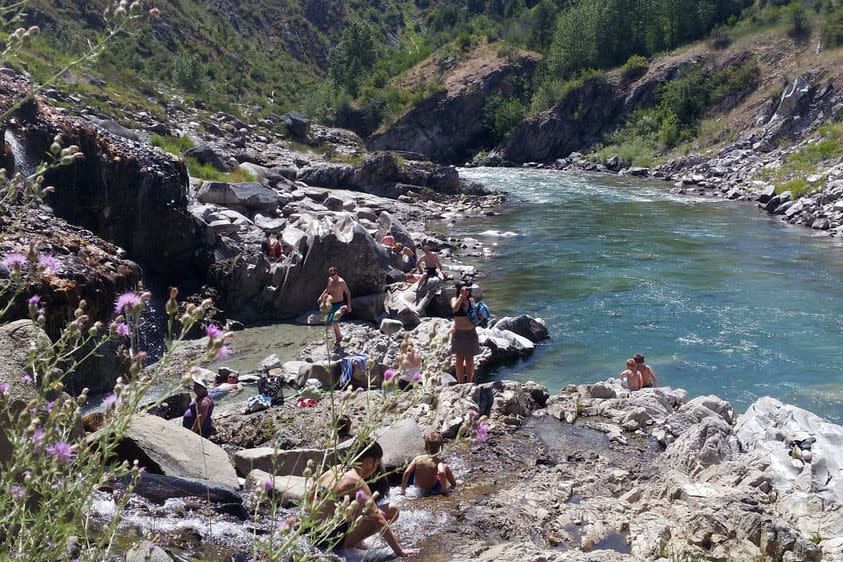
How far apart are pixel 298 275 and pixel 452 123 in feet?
170

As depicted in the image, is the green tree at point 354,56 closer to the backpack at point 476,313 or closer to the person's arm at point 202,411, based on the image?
the backpack at point 476,313

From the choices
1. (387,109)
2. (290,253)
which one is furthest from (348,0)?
(290,253)

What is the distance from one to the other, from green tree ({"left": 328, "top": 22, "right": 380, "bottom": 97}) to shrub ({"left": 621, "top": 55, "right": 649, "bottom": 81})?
25.4m

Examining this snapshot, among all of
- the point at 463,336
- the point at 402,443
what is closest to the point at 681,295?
the point at 463,336

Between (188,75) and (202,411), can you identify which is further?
(188,75)

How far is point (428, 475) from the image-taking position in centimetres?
823

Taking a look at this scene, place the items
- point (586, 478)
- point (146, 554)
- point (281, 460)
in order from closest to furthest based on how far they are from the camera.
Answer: point (146, 554) → point (281, 460) → point (586, 478)

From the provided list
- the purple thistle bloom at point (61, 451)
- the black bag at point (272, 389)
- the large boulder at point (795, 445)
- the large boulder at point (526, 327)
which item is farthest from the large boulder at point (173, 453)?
the large boulder at point (526, 327)

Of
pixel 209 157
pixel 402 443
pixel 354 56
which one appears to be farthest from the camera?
pixel 354 56

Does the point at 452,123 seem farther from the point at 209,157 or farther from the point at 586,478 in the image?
the point at 586,478

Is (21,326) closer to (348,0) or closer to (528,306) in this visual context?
(528,306)

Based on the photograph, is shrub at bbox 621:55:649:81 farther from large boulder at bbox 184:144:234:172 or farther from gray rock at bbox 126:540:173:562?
gray rock at bbox 126:540:173:562

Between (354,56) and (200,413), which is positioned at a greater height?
(354,56)

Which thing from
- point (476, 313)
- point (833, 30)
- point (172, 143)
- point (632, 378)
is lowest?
point (172, 143)
